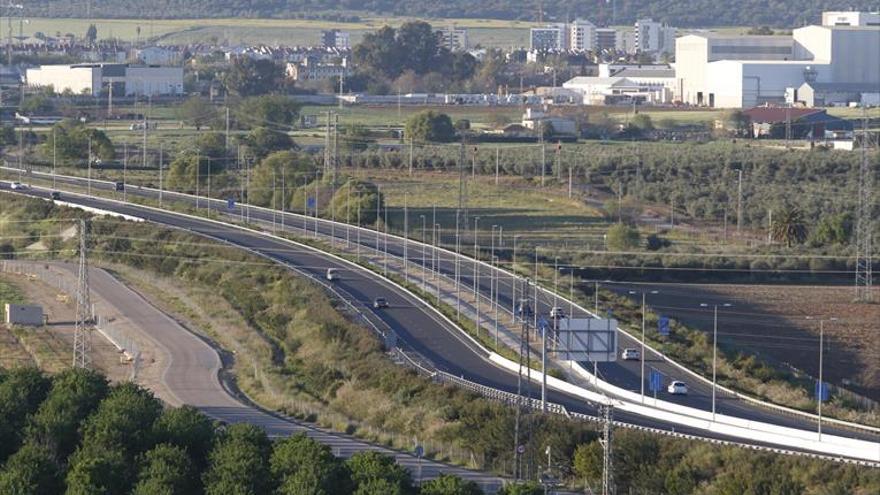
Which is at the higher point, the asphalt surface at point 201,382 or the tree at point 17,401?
the tree at point 17,401

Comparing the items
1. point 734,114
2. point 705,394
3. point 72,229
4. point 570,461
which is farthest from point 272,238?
point 734,114

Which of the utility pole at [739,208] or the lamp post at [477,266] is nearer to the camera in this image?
the lamp post at [477,266]

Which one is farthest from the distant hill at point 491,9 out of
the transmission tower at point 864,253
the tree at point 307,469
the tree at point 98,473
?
the tree at point 307,469

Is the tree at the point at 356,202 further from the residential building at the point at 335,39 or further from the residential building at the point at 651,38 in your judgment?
the residential building at the point at 651,38

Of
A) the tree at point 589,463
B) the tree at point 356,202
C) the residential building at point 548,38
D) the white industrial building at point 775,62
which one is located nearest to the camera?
the tree at point 589,463

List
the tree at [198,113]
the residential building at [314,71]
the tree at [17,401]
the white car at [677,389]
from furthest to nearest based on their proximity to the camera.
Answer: the residential building at [314,71]
the tree at [198,113]
the white car at [677,389]
the tree at [17,401]

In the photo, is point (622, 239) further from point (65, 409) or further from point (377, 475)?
point (377, 475)

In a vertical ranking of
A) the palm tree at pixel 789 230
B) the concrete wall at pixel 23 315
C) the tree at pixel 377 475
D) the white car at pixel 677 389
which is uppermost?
the palm tree at pixel 789 230

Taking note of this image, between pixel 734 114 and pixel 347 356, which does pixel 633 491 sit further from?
pixel 734 114
